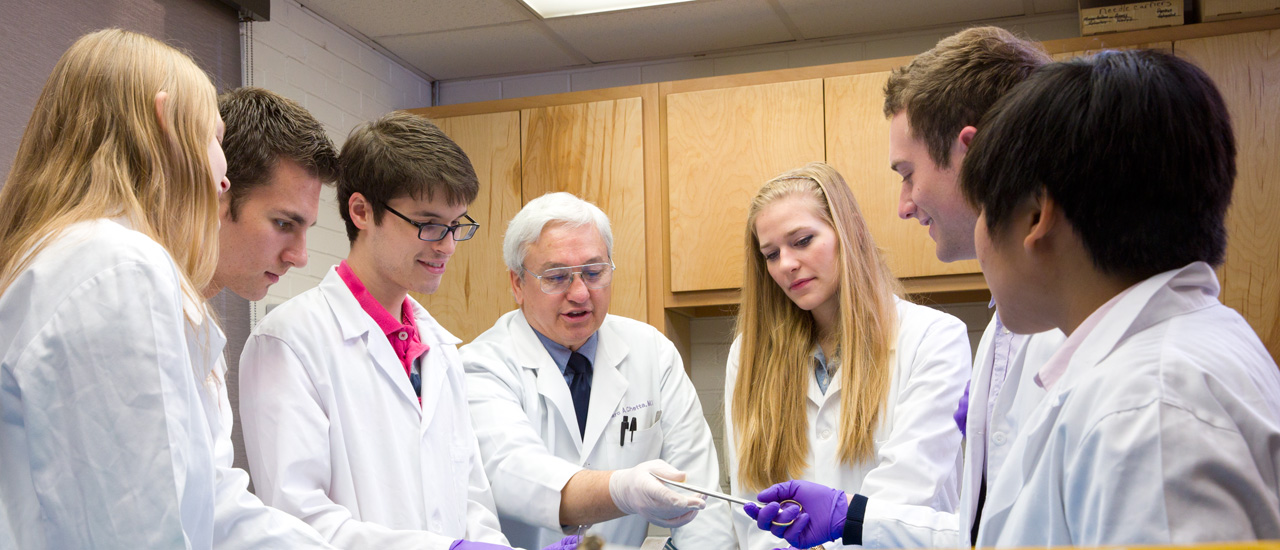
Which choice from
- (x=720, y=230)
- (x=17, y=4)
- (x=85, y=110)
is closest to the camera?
(x=85, y=110)

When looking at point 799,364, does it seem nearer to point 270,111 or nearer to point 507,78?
point 270,111

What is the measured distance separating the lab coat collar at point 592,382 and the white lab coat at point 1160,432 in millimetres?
1381

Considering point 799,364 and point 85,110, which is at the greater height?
point 85,110

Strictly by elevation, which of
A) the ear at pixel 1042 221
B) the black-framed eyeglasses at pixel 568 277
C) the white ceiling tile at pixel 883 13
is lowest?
the black-framed eyeglasses at pixel 568 277

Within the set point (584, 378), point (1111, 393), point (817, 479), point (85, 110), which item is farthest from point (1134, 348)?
point (584, 378)

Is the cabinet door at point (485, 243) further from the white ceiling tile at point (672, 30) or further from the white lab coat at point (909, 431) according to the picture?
the white lab coat at point (909, 431)

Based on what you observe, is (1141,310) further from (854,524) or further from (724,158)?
(724,158)

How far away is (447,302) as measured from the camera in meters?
3.33

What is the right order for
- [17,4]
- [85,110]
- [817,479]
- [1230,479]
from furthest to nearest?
[17,4] < [817,479] < [85,110] < [1230,479]

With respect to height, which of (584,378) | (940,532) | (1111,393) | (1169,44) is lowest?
(940,532)

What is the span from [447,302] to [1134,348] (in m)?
2.84

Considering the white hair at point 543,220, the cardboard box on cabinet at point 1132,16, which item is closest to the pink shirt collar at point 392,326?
the white hair at point 543,220

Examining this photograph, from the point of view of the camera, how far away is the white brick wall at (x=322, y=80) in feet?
9.58

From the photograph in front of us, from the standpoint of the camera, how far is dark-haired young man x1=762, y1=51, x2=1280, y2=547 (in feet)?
2.04
